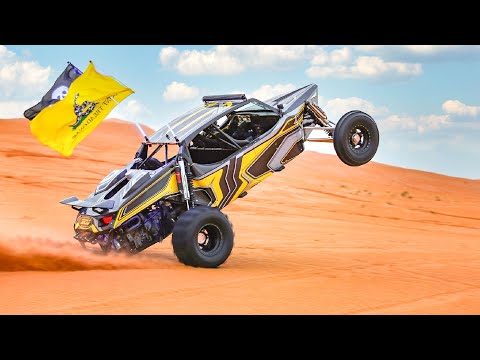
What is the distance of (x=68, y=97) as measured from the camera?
44.1 ft

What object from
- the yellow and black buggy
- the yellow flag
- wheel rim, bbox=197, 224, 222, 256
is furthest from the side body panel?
the yellow flag

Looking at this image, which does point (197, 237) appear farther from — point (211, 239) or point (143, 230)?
point (143, 230)

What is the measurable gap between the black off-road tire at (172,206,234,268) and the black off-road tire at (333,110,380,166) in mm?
2963

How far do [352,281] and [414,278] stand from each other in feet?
4.21

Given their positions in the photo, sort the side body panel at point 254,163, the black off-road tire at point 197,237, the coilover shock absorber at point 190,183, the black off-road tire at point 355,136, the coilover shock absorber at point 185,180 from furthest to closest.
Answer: the black off-road tire at point 355,136, the side body panel at point 254,163, the coilover shock absorber at point 190,183, the coilover shock absorber at point 185,180, the black off-road tire at point 197,237

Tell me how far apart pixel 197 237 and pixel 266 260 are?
7.83ft

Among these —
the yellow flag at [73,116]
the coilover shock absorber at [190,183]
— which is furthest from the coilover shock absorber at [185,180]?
the yellow flag at [73,116]

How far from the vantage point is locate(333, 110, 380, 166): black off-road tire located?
14.7 m

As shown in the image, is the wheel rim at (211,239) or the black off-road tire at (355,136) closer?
the wheel rim at (211,239)

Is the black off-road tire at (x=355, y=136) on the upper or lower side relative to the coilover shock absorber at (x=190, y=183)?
upper

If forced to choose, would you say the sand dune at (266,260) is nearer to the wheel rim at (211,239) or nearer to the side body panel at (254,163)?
the wheel rim at (211,239)

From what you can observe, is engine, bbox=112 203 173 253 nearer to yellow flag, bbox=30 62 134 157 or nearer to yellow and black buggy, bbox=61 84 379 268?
yellow and black buggy, bbox=61 84 379 268

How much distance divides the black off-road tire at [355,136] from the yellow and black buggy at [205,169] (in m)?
0.02

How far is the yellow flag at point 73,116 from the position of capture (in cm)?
1340
